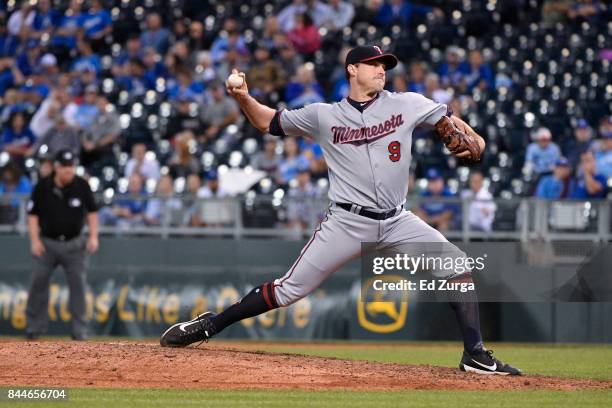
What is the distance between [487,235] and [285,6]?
26.5 feet

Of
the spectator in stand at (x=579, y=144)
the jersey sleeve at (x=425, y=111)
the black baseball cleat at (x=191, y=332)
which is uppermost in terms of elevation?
the spectator in stand at (x=579, y=144)

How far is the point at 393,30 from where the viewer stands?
19453mm

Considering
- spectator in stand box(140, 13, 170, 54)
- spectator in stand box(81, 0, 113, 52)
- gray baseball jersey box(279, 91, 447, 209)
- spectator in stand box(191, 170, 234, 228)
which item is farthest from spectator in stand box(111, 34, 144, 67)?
gray baseball jersey box(279, 91, 447, 209)

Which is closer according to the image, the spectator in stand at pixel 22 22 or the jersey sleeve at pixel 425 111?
the jersey sleeve at pixel 425 111

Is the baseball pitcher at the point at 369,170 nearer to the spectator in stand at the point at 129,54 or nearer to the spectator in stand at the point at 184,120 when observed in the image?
the spectator in stand at the point at 184,120

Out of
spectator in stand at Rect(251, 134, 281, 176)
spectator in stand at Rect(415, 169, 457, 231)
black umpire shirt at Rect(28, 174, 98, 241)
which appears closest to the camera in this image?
black umpire shirt at Rect(28, 174, 98, 241)

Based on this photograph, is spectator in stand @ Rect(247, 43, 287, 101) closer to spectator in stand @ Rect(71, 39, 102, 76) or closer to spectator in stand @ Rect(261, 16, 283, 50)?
spectator in stand @ Rect(261, 16, 283, 50)

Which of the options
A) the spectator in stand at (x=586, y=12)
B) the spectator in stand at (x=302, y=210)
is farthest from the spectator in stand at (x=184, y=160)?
the spectator in stand at (x=586, y=12)

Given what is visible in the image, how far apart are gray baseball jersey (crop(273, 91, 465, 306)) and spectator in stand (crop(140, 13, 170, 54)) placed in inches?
505

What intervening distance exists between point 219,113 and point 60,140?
2.51 metres

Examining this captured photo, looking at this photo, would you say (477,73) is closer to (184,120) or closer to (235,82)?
(184,120)

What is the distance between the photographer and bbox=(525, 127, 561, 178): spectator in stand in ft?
52.2

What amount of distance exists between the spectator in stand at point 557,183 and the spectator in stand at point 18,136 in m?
8.43

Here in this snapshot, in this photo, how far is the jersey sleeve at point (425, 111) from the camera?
8.26 meters
